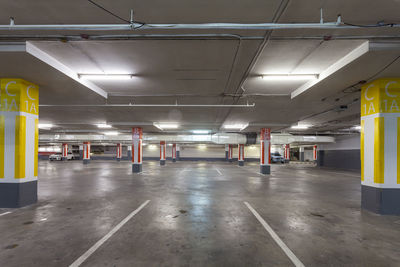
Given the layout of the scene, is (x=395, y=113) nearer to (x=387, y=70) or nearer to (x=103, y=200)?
(x=387, y=70)

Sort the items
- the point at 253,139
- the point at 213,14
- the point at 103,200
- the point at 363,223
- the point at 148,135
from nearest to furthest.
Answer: the point at 213,14 < the point at 363,223 < the point at 103,200 < the point at 253,139 < the point at 148,135

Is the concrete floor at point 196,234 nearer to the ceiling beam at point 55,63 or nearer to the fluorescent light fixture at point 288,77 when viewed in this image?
the ceiling beam at point 55,63

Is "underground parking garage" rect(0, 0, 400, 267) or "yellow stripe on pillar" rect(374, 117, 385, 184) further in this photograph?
"yellow stripe on pillar" rect(374, 117, 385, 184)

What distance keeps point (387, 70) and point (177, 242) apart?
6881 millimetres

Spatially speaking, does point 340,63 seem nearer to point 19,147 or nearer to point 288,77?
point 288,77

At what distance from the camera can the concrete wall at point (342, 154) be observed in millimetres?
24000

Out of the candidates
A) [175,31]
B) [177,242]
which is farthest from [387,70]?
[177,242]

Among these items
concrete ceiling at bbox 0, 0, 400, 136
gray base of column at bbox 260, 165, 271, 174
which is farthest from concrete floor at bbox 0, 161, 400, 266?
gray base of column at bbox 260, 165, 271, 174

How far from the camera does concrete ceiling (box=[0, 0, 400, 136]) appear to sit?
3.51 metres

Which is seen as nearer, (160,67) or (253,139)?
(160,67)

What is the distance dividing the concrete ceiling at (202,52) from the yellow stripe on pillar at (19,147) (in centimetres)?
140

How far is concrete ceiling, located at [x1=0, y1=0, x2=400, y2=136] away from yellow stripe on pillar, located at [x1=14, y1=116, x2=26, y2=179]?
1397 mm

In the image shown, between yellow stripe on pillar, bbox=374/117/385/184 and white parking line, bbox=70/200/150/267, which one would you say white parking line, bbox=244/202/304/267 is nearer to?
white parking line, bbox=70/200/150/267

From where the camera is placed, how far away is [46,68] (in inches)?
217
